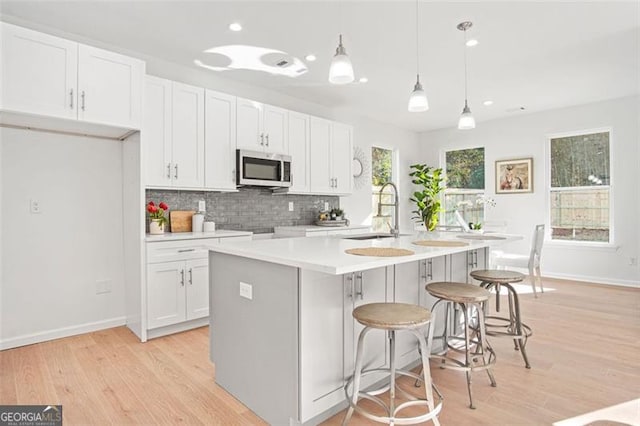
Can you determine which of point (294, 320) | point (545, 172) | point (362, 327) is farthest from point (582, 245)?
point (294, 320)

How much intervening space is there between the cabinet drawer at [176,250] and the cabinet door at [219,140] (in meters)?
0.70

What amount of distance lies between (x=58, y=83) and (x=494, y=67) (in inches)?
164

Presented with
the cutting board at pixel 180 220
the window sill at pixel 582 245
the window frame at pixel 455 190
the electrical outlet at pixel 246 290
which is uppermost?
the window frame at pixel 455 190

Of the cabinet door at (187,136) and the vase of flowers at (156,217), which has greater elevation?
the cabinet door at (187,136)

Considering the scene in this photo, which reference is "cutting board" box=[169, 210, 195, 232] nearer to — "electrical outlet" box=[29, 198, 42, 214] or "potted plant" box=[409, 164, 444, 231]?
"electrical outlet" box=[29, 198, 42, 214]

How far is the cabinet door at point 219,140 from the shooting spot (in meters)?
3.77

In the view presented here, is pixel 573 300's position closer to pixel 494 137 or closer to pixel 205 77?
A: pixel 494 137

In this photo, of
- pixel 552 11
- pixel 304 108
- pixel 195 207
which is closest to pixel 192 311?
pixel 195 207

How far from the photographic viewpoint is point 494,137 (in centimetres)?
636

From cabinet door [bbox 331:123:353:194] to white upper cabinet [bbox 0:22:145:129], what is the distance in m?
2.70

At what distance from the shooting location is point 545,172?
19.1ft

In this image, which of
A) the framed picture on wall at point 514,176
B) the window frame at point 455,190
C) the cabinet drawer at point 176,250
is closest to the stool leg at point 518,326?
the cabinet drawer at point 176,250

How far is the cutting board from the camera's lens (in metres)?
3.74

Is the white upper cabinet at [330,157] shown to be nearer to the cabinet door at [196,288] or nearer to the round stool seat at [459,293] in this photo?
the cabinet door at [196,288]
